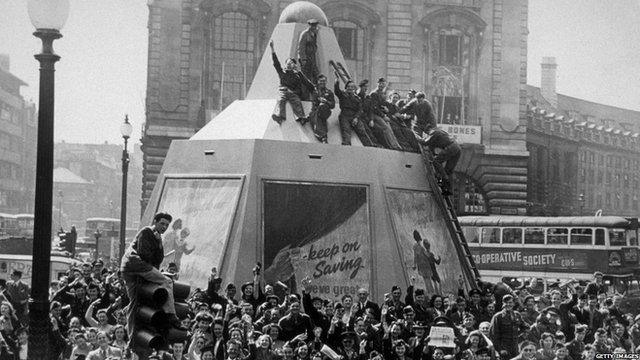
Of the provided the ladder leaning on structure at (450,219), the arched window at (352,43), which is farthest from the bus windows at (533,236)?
the arched window at (352,43)

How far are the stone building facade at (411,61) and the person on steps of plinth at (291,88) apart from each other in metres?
29.9

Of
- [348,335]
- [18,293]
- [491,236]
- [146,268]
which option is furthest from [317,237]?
[491,236]

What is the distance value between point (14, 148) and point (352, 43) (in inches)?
1971

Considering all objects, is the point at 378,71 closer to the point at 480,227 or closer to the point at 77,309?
the point at 480,227

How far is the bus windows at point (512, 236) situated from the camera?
35062mm

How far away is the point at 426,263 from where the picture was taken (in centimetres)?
1956

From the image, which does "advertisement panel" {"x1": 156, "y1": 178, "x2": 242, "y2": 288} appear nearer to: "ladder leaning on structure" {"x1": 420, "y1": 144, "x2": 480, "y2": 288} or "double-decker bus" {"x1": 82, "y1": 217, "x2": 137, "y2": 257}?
"ladder leaning on structure" {"x1": 420, "y1": 144, "x2": 480, "y2": 288}

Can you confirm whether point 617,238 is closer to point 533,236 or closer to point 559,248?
point 559,248

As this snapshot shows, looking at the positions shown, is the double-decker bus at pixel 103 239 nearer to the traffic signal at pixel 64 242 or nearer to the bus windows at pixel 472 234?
the traffic signal at pixel 64 242

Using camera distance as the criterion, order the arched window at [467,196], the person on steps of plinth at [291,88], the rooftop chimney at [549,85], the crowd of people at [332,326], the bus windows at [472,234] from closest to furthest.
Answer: the crowd of people at [332,326]
the person on steps of plinth at [291,88]
the bus windows at [472,234]
the arched window at [467,196]
the rooftop chimney at [549,85]

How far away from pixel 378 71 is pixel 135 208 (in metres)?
110

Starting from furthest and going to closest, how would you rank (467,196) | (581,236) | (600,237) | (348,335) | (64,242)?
1. (467,196)
2. (64,242)
3. (581,236)
4. (600,237)
5. (348,335)

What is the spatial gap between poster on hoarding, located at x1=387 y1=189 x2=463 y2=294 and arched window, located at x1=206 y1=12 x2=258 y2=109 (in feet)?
103

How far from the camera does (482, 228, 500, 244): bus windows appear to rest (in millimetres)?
35969
